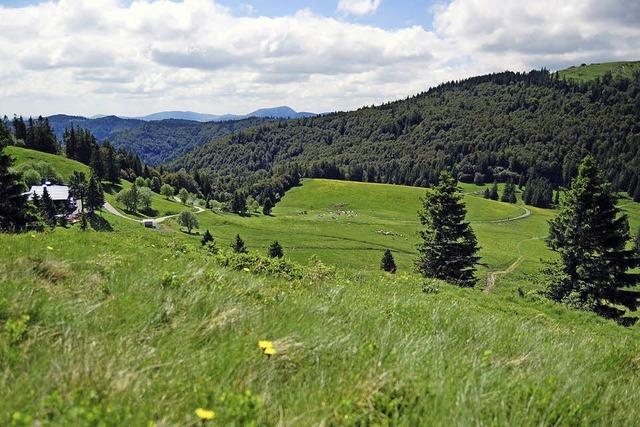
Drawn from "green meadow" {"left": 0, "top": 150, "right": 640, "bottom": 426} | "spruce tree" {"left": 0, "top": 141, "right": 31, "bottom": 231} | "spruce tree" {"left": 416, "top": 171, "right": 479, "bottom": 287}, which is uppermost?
"green meadow" {"left": 0, "top": 150, "right": 640, "bottom": 426}

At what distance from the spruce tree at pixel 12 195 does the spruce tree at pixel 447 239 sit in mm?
41030

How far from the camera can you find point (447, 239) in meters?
44.3

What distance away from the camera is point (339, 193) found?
647 ft

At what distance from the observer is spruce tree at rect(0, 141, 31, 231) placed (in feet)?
142

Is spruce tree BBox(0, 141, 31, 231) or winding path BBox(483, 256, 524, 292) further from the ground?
spruce tree BBox(0, 141, 31, 231)

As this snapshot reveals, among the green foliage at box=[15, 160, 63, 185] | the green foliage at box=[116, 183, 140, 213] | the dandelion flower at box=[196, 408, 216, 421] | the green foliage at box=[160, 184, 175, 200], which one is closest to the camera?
the dandelion flower at box=[196, 408, 216, 421]

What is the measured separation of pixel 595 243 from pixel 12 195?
55.0 metres

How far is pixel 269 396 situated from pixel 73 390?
4.36ft

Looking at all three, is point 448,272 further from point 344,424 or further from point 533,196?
point 533,196

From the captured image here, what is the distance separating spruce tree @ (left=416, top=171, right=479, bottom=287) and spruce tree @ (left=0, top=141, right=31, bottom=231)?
41.0 metres

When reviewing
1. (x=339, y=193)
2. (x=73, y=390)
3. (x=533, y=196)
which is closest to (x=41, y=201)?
(x=73, y=390)

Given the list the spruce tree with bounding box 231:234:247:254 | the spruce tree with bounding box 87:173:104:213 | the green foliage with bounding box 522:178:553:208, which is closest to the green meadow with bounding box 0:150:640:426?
the spruce tree with bounding box 231:234:247:254

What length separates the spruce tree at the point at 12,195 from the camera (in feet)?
142

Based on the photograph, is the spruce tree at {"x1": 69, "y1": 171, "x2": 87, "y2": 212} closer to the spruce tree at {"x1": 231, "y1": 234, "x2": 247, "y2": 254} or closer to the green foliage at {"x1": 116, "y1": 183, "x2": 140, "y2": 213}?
the green foliage at {"x1": 116, "y1": 183, "x2": 140, "y2": 213}
